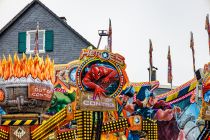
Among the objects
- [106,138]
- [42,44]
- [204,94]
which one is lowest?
[106,138]

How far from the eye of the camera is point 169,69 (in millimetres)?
28781

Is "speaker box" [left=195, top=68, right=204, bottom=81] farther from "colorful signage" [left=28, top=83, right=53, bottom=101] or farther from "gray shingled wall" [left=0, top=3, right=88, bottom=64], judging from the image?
"colorful signage" [left=28, top=83, right=53, bottom=101]

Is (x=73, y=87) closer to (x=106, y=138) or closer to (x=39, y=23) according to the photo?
(x=106, y=138)

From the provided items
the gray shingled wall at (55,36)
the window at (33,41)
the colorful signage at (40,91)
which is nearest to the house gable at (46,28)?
the gray shingled wall at (55,36)

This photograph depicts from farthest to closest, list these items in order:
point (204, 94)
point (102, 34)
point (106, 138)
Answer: point (102, 34), point (106, 138), point (204, 94)

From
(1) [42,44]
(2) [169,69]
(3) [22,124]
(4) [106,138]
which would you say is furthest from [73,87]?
(2) [169,69]

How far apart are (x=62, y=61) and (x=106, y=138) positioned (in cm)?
648

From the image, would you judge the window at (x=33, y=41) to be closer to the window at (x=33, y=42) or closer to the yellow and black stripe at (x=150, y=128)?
the window at (x=33, y=42)

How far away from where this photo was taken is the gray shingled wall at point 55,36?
25.8 m

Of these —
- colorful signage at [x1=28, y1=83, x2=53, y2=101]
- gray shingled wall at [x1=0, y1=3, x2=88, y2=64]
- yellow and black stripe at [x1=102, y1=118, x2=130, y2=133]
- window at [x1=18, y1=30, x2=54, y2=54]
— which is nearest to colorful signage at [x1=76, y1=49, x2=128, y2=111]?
yellow and black stripe at [x1=102, y1=118, x2=130, y2=133]

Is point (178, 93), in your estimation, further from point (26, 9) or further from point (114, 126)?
point (26, 9)

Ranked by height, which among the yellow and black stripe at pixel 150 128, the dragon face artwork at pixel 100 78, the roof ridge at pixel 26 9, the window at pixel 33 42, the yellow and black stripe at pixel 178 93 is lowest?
the yellow and black stripe at pixel 150 128

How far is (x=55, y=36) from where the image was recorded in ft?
86.0

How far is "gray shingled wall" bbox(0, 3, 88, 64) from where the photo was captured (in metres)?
25.8
